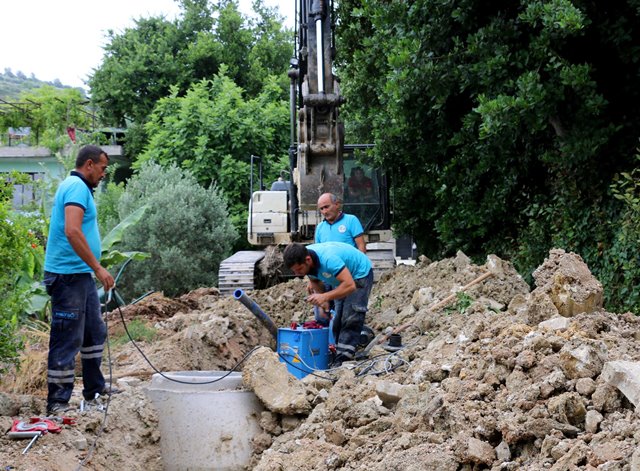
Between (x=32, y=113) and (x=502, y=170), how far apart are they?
33.6 meters

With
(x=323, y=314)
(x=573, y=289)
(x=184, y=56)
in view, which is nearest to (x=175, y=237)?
(x=323, y=314)

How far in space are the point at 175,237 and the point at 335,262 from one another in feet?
38.9

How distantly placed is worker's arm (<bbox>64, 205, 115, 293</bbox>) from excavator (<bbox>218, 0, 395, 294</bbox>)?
Answer: 5177 millimetres

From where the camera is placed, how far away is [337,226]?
9.43 metres

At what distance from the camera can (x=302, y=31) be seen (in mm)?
12797

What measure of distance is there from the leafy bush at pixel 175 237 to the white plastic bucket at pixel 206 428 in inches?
476

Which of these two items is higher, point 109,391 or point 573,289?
point 573,289

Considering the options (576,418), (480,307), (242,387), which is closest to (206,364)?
(242,387)

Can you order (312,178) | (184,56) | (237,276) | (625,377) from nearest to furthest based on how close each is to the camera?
(625,377)
(312,178)
(237,276)
(184,56)

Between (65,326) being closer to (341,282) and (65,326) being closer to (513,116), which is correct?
(341,282)

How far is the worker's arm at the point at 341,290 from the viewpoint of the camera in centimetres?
750

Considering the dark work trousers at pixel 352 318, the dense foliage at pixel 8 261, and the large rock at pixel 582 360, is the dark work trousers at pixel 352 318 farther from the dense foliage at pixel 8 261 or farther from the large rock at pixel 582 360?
the large rock at pixel 582 360

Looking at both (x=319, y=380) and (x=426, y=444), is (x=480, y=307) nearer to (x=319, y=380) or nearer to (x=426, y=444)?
(x=319, y=380)

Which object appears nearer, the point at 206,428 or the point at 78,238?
the point at 78,238
